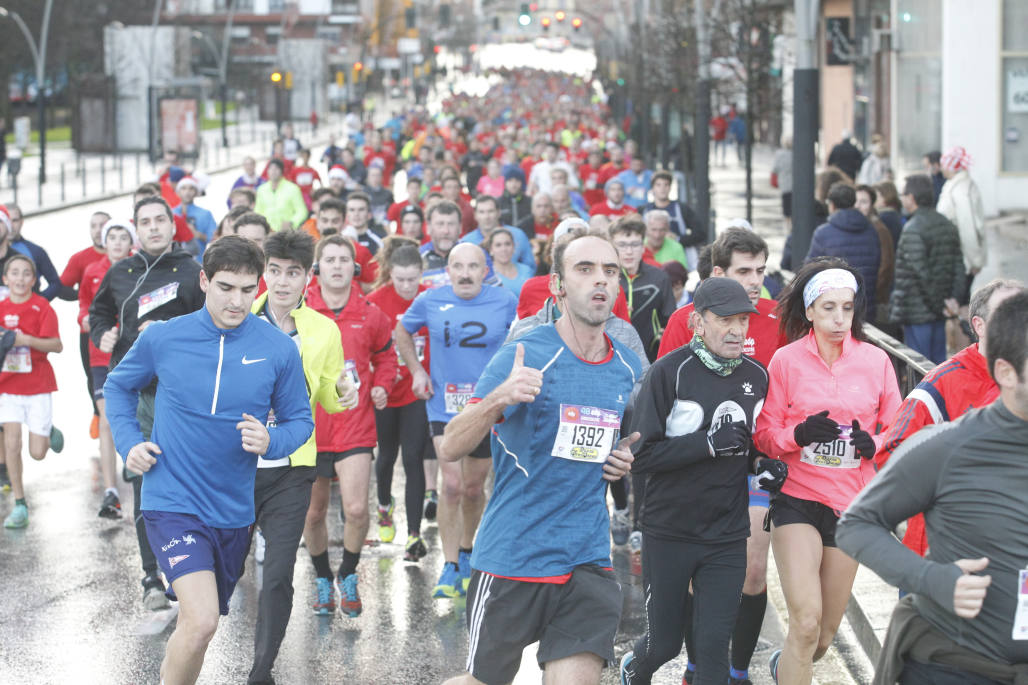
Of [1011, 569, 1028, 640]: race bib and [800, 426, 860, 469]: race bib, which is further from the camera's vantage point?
[800, 426, 860, 469]: race bib

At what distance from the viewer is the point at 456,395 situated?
9.10 meters

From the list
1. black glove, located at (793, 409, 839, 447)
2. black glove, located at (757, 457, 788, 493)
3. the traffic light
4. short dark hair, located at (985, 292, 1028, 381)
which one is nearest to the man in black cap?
black glove, located at (757, 457, 788, 493)

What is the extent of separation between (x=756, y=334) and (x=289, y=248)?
227cm

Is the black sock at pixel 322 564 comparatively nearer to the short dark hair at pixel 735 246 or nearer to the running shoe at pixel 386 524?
the running shoe at pixel 386 524

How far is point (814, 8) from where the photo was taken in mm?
13500

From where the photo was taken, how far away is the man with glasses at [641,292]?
9.62m

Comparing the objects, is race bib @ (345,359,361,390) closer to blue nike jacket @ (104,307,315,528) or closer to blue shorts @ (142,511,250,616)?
blue nike jacket @ (104,307,315,528)

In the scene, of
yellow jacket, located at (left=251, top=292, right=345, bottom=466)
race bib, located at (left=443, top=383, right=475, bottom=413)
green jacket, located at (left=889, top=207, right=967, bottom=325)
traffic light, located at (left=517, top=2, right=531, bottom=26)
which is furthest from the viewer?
traffic light, located at (left=517, top=2, right=531, bottom=26)

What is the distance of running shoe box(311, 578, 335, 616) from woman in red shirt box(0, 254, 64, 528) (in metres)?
3.42

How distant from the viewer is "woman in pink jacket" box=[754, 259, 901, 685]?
20.0ft

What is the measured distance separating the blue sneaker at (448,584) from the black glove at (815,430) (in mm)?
3242

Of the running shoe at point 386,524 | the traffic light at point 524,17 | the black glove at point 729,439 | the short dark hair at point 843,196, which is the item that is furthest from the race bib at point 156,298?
the traffic light at point 524,17

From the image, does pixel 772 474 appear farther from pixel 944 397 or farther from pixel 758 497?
pixel 758 497

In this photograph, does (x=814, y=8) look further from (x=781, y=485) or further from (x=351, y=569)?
(x=781, y=485)
